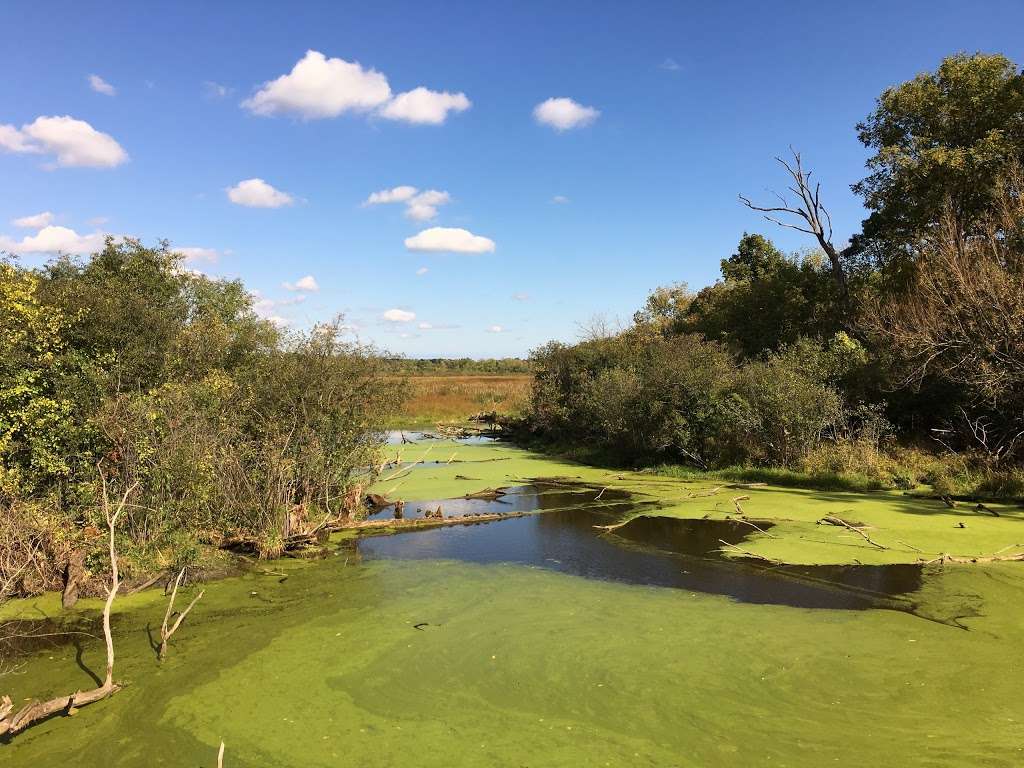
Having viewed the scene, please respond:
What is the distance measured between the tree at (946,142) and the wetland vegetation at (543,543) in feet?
0.26

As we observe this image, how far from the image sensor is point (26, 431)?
7660 millimetres

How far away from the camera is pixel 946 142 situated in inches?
674

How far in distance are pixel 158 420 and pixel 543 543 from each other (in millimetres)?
6225

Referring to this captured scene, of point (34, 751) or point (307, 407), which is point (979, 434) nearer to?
point (307, 407)

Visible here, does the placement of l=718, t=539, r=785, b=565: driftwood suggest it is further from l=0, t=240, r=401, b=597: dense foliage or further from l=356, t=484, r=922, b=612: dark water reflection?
l=0, t=240, r=401, b=597: dense foliage

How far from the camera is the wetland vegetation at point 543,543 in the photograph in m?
4.95

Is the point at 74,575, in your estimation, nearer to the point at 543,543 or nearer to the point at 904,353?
the point at 543,543

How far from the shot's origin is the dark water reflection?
809 centimetres

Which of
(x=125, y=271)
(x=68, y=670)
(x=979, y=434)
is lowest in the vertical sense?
(x=68, y=670)

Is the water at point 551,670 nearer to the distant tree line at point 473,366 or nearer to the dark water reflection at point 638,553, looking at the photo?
the dark water reflection at point 638,553

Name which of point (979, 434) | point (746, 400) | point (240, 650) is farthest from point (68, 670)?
point (979, 434)

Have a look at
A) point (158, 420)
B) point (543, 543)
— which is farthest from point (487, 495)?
point (158, 420)

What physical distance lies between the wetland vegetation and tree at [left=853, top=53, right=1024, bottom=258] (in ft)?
0.26

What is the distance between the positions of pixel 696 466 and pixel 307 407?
1113 cm
